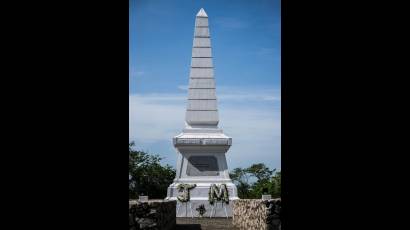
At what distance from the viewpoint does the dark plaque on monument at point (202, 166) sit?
20203 millimetres

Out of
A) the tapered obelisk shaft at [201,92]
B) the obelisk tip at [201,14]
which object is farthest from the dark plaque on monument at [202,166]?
the obelisk tip at [201,14]

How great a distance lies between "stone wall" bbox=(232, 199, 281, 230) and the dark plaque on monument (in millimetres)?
4869

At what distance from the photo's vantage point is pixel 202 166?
66.5 ft

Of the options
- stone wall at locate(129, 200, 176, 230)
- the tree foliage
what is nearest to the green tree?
the tree foliage

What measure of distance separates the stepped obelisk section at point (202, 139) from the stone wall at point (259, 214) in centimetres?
472

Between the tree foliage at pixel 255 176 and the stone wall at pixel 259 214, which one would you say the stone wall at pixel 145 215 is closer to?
the stone wall at pixel 259 214

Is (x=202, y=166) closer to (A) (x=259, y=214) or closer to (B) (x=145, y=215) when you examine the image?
(A) (x=259, y=214)

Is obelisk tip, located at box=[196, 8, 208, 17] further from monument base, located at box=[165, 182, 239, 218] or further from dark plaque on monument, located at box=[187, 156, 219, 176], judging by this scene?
monument base, located at box=[165, 182, 239, 218]

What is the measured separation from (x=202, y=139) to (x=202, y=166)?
95 cm
